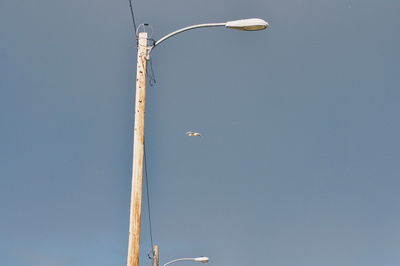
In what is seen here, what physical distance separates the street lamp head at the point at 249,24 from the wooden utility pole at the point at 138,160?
155 cm

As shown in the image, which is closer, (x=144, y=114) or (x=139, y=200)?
(x=139, y=200)

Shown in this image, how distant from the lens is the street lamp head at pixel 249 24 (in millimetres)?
9008

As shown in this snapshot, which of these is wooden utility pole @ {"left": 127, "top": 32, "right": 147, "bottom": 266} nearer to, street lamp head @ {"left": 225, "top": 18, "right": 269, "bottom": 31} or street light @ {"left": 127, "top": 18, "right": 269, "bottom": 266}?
street light @ {"left": 127, "top": 18, "right": 269, "bottom": 266}

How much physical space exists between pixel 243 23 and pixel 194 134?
10.8 m

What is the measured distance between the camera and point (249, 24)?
9117 millimetres

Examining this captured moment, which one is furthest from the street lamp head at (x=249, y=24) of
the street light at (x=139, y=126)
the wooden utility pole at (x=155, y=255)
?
the wooden utility pole at (x=155, y=255)

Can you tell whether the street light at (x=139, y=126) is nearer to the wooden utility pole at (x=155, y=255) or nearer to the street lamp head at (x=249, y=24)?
the street lamp head at (x=249, y=24)

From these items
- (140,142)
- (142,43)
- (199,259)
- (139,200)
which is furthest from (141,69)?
(199,259)

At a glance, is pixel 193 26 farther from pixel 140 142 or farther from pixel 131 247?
pixel 131 247

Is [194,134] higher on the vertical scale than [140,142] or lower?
higher

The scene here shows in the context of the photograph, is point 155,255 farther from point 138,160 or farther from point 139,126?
point 138,160

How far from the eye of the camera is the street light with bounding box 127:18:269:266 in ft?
26.4

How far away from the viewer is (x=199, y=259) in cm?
2989

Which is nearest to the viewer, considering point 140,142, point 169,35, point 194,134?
point 140,142
